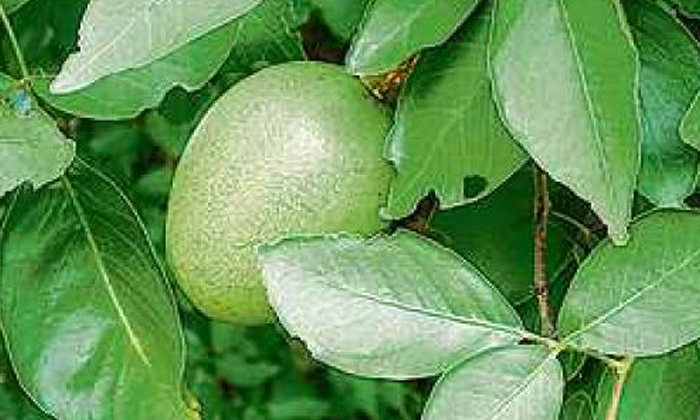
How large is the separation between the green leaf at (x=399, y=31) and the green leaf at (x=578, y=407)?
257mm

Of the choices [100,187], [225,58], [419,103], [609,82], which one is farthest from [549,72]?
[100,187]

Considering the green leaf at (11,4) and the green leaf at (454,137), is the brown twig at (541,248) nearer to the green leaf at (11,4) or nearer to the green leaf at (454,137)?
the green leaf at (454,137)

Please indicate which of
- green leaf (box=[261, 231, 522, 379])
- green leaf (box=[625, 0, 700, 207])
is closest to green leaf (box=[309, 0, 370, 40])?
green leaf (box=[625, 0, 700, 207])

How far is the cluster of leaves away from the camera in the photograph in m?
0.93

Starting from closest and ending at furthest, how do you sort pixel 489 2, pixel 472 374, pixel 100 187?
1. pixel 472 374
2. pixel 489 2
3. pixel 100 187

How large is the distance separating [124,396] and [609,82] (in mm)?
382

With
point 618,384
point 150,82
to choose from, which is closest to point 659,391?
point 618,384

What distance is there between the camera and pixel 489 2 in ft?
3.46

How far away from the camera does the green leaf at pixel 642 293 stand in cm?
95

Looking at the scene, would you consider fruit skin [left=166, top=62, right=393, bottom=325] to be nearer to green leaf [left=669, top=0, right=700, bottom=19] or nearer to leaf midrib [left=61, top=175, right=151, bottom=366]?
leaf midrib [left=61, top=175, right=151, bottom=366]

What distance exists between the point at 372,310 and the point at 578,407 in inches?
10.3

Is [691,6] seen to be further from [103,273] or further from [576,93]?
[103,273]

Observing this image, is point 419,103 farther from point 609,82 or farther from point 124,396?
point 124,396

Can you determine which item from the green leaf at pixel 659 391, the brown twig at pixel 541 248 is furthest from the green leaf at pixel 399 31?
the green leaf at pixel 659 391
